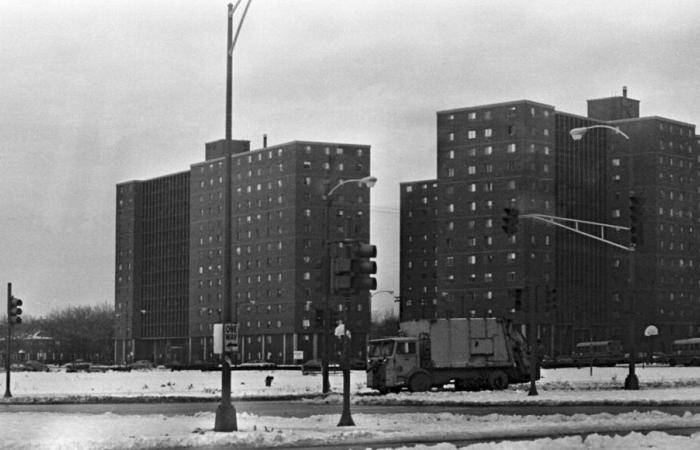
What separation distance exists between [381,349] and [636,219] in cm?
1252

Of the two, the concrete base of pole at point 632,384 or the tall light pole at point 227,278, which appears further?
the concrete base of pole at point 632,384

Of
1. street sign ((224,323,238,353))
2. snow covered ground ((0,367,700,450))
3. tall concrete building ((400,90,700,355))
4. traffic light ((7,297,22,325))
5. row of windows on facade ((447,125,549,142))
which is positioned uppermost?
row of windows on facade ((447,125,549,142))

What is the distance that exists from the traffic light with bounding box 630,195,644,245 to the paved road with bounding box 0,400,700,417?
12218 mm

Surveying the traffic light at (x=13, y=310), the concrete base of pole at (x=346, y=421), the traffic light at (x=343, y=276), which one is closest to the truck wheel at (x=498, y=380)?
the traffic light at (x=13, y=310)

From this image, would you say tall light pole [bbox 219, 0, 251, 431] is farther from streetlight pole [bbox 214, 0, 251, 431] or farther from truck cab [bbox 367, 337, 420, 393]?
truck cab [bbox 367, 337, 420, 393]

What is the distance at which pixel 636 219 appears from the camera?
50125 millimetres

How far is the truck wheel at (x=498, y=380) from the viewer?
54.4m

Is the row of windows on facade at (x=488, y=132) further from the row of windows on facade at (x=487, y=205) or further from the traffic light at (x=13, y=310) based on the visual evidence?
the traffic light at (x=13, y=310)

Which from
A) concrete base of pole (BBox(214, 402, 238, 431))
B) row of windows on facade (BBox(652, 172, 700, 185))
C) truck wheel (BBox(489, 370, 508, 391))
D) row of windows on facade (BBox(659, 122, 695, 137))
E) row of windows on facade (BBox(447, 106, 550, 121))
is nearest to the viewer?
concrete base of pole (BBox(214, 402, 238, 431))

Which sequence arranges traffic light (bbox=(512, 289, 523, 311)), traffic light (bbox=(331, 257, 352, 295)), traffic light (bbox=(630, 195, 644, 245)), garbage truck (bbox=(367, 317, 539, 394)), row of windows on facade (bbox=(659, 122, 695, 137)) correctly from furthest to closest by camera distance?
row of windows on facade (bbox=(659, 122, 695, 137)) → traffic light (bbox=(512, 289, 523, 311)) → garbage truck (bbox=(367, 317, 539, 394)) → traffic light (bbox=(630, 195, 644, 245)) → traffic light (bbox=(331, 257, 352, 295))

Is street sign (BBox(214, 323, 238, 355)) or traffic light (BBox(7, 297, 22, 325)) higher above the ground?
traffic light (BBox(7, 297, 22, 325))

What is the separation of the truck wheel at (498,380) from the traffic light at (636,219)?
9.16m

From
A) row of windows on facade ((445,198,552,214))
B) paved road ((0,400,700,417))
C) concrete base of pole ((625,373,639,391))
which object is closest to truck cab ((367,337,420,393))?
paved road ((0,400,700,417))

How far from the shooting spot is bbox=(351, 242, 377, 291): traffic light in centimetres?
2728
